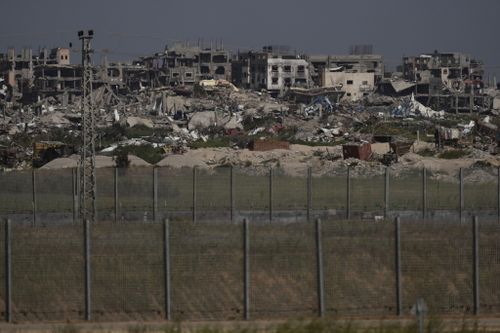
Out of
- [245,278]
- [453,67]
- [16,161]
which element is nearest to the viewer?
[245,278]

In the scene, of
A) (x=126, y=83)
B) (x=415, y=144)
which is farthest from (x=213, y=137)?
(x=126, y=83)

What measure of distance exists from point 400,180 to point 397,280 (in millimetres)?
13322

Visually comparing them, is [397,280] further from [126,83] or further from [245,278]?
[126,83]

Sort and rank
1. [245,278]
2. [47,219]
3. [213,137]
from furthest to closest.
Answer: [213,137], [47,219], [245,278]

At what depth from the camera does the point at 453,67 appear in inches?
5290

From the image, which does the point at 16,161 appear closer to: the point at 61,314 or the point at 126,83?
the point at 61,314

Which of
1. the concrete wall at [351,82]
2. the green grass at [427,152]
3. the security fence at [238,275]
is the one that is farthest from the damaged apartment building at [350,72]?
the security fence at [238,275]

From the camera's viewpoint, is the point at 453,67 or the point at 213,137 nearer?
the point at 213,137

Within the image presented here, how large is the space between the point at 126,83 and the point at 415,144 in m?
82.6

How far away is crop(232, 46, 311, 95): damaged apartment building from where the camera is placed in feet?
418

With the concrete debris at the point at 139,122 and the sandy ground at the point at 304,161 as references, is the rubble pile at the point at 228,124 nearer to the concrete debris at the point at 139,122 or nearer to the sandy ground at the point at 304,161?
the concrete debris at the point at 139,122

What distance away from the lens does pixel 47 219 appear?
94.5 feet

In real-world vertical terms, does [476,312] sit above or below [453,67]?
below

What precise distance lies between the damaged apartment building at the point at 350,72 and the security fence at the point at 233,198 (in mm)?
88209
